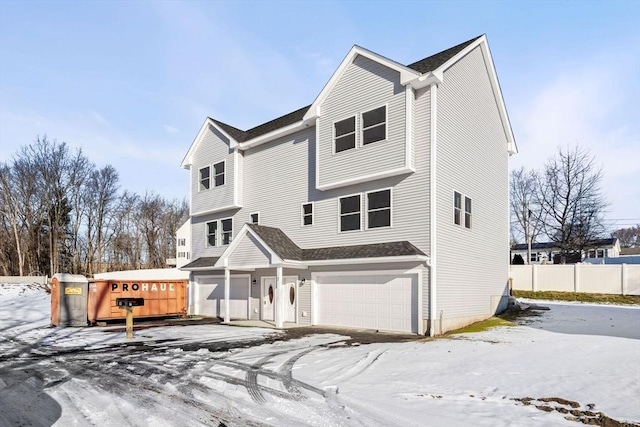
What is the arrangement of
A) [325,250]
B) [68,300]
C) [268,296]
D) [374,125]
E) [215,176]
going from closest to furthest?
[374,125] < [325,250] < [68,300] < [268,296] < [215,176]

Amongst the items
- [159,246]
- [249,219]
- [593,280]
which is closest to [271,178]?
[249,219]

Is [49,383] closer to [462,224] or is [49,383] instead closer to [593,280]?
[462,224]

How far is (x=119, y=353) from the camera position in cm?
1097

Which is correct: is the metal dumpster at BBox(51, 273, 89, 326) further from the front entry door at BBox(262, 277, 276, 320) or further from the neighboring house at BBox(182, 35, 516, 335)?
the front entry door at BBox(262, 277, 276, 320)

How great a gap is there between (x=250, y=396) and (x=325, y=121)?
1283 cm

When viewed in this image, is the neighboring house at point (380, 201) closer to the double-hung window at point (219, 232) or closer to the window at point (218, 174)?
the double-hung window at point (219, 232)

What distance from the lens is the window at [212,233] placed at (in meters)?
23.6

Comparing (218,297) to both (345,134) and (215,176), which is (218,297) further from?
(345,134)

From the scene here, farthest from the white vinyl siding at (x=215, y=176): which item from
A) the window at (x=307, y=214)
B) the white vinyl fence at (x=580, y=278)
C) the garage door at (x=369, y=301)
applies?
the white vinyl fence at (x=580, y=278)

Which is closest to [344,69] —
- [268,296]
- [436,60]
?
[436,60]

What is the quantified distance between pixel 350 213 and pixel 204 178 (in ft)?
35.1

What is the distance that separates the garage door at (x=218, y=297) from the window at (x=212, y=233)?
1997 millimetres

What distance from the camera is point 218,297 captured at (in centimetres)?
2248

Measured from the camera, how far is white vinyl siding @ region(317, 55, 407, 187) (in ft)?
50.3
